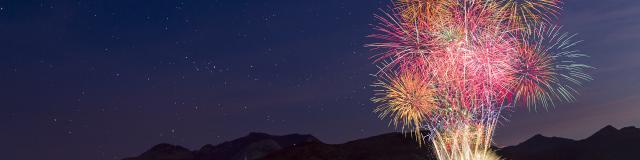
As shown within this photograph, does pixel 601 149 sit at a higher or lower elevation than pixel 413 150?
lower

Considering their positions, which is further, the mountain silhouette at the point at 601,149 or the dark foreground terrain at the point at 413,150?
the mountain silhouette at the point at 601,149

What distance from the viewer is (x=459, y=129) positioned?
27.8 metres

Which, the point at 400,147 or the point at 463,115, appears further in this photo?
the point at 400,147

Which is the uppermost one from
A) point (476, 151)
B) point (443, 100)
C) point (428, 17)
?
point (428, 17)

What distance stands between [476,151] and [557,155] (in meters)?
124

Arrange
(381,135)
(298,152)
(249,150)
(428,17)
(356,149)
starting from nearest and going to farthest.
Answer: (428,17), (298,152), (356,149), (381,135), (249,150)

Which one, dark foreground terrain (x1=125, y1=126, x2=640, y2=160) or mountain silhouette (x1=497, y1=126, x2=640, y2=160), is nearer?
dark foreground terrain (x1=125, y1=126, x2=640, y2=160)

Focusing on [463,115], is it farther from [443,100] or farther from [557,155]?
[557,155]

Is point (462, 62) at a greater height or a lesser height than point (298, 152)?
greater

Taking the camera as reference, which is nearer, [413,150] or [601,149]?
[413,150]

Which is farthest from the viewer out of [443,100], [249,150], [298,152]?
[249,150]

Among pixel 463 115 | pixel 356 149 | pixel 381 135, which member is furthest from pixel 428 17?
pixel 381 135

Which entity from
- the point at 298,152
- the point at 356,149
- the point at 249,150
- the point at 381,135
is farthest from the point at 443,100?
the point at 249,150

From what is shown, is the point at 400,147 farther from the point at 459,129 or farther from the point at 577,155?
the point at 459,129
